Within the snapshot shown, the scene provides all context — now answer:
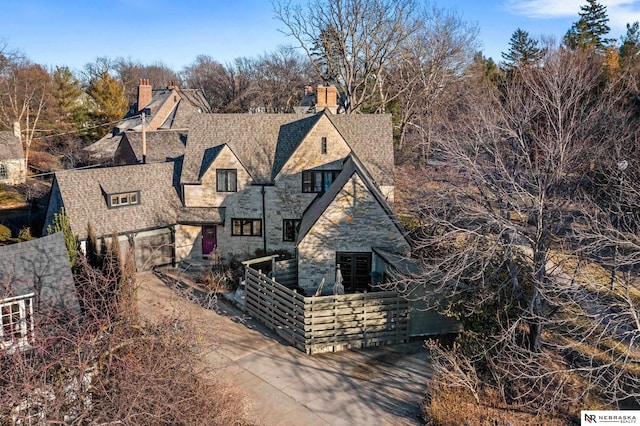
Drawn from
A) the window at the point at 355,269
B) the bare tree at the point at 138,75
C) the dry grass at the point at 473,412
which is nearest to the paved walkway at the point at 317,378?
the dry grass at the point at 473,412

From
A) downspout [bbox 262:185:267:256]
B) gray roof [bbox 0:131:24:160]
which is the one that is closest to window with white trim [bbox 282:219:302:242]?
downspout [bbox 262:185:267:256]

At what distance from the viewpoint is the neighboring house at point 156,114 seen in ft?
166

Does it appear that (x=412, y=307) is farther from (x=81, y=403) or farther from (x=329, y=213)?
(x=81, y=403)

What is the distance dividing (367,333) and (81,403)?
10209mm

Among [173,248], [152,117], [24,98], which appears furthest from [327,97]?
[24,98]

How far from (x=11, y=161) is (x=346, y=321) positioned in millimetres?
41947

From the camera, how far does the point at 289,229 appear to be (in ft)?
91.1

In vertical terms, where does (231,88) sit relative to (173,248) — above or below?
above

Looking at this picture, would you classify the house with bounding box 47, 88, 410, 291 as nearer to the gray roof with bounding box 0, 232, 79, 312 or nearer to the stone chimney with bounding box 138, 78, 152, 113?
the gray roof with bounding box 0, 232, 79, 312

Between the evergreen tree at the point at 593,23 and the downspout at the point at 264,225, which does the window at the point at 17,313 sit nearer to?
the downspout at the point at 264,225

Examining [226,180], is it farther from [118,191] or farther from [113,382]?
[113,382]

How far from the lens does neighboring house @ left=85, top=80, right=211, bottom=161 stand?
166ft

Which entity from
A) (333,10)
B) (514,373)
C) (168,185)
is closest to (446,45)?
(333,10)

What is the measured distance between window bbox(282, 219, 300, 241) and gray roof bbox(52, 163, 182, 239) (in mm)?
6009
